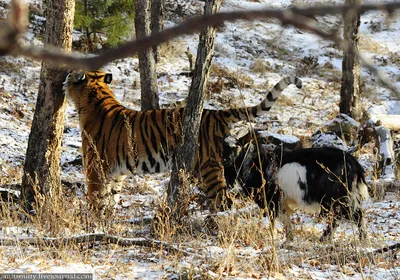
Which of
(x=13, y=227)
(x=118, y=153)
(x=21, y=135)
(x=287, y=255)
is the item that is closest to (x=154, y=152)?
(x=118, y=153)

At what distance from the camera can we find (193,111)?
Result: 208 inches

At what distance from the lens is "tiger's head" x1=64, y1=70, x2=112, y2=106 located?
21.1 ft

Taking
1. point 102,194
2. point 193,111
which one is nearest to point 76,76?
point 102,194

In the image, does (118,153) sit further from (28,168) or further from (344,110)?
(344,110)

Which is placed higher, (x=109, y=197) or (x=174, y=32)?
(x=174, y=32)

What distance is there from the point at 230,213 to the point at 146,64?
5.79 m

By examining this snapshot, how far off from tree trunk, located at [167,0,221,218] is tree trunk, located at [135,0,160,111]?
527cm

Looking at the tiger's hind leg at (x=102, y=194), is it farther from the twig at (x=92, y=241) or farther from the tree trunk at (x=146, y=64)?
the tree trunk at (x=146, y=64)

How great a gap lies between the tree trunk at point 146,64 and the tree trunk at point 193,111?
5.27 metres

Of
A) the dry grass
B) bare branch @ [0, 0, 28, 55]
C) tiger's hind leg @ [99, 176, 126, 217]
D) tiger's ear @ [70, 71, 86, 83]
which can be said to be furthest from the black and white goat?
the dry grass

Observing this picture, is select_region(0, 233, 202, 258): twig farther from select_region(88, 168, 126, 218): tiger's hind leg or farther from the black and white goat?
the black and white goat

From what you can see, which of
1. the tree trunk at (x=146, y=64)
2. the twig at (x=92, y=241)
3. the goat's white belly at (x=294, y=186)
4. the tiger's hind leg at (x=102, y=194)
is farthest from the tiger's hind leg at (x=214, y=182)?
the tree trunk at (x=146, y=64)

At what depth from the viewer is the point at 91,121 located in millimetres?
6832

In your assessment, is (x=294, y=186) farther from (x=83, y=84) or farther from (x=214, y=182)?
(x=83, y=84)
